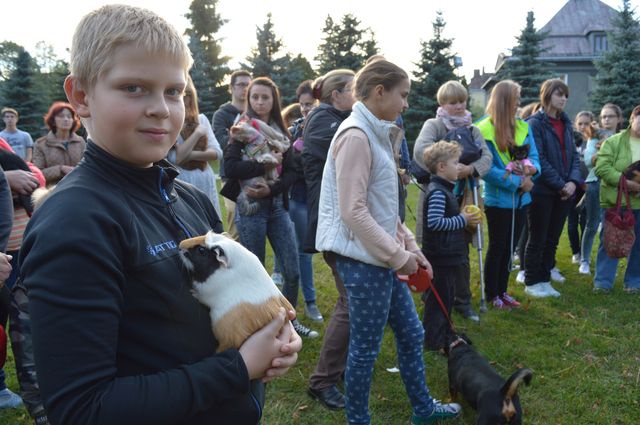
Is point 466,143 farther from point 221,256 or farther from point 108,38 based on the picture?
point 108,38

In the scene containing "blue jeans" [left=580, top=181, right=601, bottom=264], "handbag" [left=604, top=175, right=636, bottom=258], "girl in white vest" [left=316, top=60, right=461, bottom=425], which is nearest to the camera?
"girl in white vest" [left=316, top=60, right=461, bottom=425]

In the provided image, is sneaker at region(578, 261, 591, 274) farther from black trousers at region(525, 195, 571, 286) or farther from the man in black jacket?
the man in black jacket

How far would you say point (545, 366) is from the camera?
4316mm

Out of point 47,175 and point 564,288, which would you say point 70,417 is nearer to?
point 47,175

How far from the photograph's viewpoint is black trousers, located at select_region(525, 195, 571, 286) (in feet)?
19.8

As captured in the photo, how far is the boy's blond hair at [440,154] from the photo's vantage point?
4594mm

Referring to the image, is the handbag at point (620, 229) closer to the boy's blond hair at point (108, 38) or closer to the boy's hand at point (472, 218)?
the boy's hand at point (472, 218)

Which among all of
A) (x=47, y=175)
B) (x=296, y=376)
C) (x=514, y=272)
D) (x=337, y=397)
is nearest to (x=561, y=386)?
(x=337, y=397)

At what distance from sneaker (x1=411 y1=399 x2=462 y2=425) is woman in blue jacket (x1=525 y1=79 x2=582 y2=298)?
10.7 feet

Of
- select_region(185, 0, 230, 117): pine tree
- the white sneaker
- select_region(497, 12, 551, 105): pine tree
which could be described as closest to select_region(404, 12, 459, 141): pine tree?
select_region(497, 12, 551, 105): pine tree

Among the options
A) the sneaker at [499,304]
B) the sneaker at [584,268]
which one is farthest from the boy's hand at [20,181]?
the sneaker at [584,268]

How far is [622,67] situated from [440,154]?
23782mm

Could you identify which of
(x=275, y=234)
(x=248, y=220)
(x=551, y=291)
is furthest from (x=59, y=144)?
(x=551, y=291)

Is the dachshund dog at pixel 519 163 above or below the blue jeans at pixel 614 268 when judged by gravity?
above
